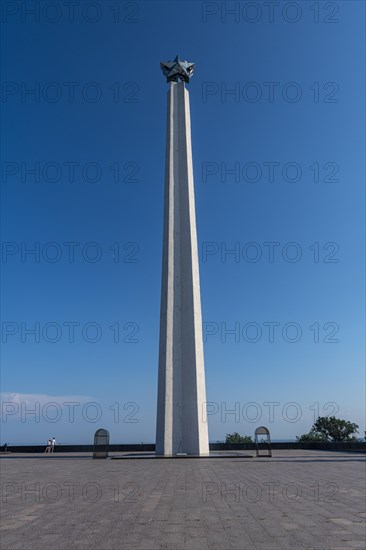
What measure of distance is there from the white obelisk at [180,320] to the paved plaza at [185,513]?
50.9 ft

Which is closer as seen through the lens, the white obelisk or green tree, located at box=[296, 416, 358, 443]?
the white obelisk

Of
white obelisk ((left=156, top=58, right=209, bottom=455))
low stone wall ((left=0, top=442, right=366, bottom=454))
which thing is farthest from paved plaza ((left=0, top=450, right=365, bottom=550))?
low stone wall ((left=0, top=442, right=366, bottom=454))

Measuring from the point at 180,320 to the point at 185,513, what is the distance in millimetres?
23338

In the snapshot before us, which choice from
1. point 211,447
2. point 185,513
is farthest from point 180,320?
point 185,513

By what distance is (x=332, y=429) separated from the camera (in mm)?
48750

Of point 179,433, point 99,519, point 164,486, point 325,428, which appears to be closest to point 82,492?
point 164,486

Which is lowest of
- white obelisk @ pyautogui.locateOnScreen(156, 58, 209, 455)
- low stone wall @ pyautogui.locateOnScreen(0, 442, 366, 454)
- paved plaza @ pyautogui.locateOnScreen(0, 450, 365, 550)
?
low stone wall @ pyautogui.locateOnScreen(0, 442, 366, 454)

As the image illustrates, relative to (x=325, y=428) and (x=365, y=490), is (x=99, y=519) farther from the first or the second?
(x=325, y=428)

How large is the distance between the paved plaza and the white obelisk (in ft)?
50.9

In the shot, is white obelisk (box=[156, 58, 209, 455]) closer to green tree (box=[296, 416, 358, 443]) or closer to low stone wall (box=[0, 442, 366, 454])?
low stone wall (box=[0, 442, 366, 454])

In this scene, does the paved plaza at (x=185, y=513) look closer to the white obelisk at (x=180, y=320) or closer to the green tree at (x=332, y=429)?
the white obelisk at (x=180, y=320)

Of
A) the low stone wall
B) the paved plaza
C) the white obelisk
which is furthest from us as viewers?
the low stone wall

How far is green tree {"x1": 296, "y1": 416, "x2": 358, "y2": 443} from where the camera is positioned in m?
46.5

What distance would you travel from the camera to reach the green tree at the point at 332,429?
153 feet
